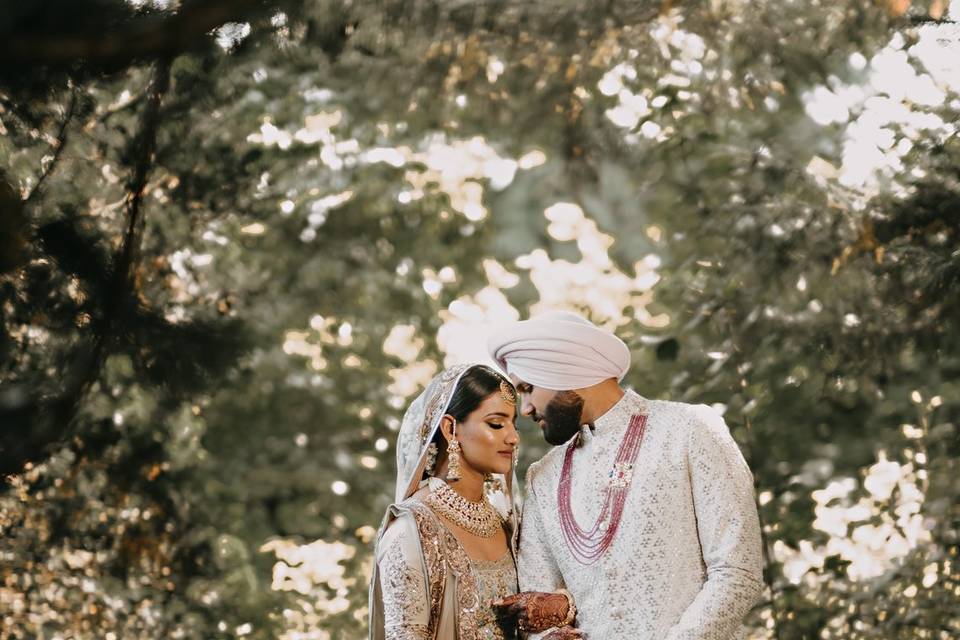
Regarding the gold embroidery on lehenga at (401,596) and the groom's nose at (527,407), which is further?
the groom's nose at (527,407)

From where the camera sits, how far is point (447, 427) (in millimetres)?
2879

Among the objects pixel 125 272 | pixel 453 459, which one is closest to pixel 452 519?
pixel 453 459

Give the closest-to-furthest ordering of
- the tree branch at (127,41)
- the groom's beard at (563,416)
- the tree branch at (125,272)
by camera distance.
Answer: the groom's beard at (563,416) < the tree branch at (127,41) < the tree branch at (125,272)

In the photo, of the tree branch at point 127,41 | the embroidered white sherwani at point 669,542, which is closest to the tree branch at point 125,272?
the tree branch at point 127,41

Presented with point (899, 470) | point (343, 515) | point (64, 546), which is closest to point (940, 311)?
point (899, 470)

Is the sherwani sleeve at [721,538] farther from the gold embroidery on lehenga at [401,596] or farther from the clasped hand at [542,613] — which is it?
the gold embroidery on lehenga at [401,596]

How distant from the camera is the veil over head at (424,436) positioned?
2.89 meters

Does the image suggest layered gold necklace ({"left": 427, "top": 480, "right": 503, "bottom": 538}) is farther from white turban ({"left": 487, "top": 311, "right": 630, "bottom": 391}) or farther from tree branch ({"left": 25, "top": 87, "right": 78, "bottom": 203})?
tree branch ({"left": 25, "top": 87, "right": 78, "bottom": 203})

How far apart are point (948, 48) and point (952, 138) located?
0.42m

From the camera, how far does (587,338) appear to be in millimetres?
2730

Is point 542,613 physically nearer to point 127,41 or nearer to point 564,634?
point 564,634

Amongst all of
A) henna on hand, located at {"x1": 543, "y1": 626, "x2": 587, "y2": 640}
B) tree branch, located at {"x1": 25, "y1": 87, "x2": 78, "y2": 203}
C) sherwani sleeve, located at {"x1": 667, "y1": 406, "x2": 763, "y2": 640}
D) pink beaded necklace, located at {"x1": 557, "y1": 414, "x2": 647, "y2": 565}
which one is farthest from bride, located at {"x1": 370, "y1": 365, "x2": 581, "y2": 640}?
tree branch, located at {"x1": 25, "y1": 87, "x2": 78, "y2": 203}

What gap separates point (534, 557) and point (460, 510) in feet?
0.60

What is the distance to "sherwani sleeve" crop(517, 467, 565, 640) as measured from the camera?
109 inches
